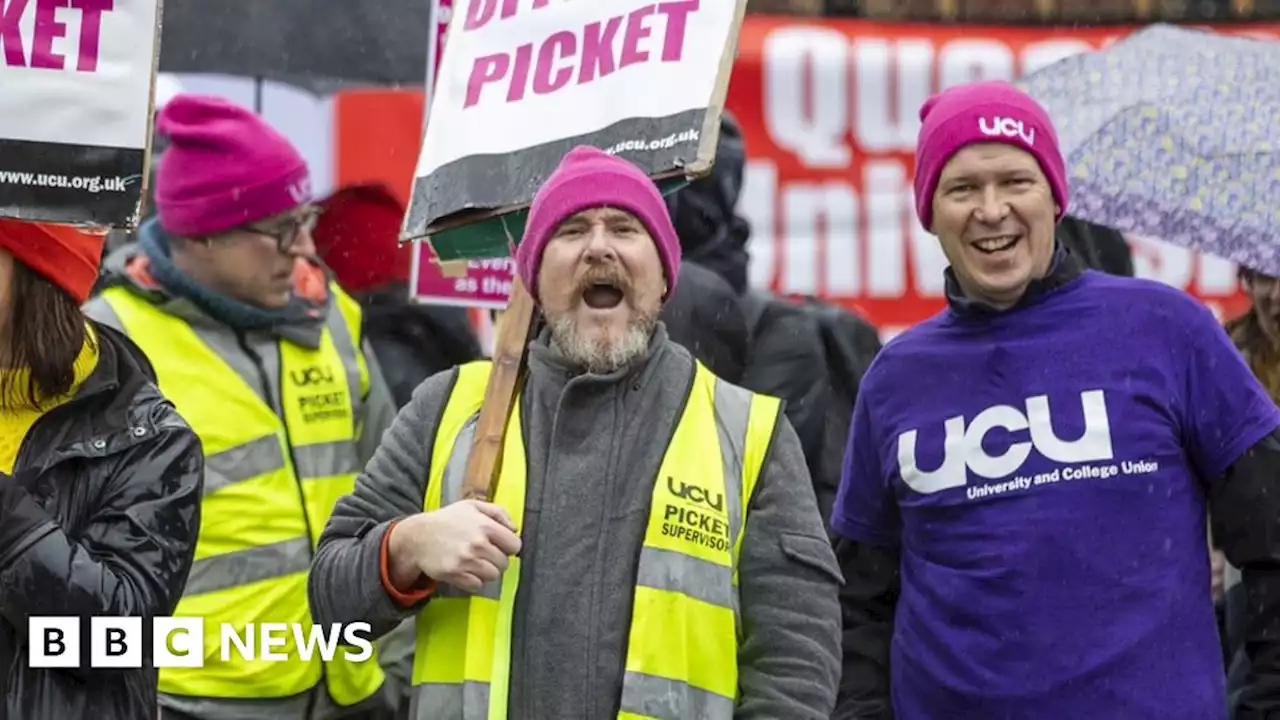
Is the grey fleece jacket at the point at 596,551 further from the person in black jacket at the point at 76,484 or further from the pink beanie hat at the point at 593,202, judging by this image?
the person in black jacket at the point at 76,484

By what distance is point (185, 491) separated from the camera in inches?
174

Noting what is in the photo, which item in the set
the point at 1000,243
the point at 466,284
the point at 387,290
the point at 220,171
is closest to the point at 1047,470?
the point at 1000,243

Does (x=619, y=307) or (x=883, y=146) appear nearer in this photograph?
(x=619, y=307)

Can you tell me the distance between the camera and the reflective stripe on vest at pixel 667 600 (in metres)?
4.17

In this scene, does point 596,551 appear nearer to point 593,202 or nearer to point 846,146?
point 593,202

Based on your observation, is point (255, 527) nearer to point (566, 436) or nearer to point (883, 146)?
point (566, 436)

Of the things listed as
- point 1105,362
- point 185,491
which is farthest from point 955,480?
point 185,491

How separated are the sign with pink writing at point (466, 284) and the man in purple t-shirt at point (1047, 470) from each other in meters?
1.98

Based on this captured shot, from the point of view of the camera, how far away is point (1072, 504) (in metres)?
4.59

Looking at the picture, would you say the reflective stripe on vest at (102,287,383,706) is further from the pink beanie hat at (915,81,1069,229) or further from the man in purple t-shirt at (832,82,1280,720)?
the pink beanie hat at (915,81,1069,229)

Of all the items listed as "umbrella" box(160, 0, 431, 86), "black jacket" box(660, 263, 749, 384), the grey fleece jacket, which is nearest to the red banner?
"umbrella" box(160, 0, 431, 86)

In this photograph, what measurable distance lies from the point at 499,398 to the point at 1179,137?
8.02ft

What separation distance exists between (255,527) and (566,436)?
1.97 meters

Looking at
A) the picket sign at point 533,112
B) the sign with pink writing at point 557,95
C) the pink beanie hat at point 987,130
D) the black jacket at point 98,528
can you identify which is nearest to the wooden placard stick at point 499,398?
the picket sign at point 533,112
